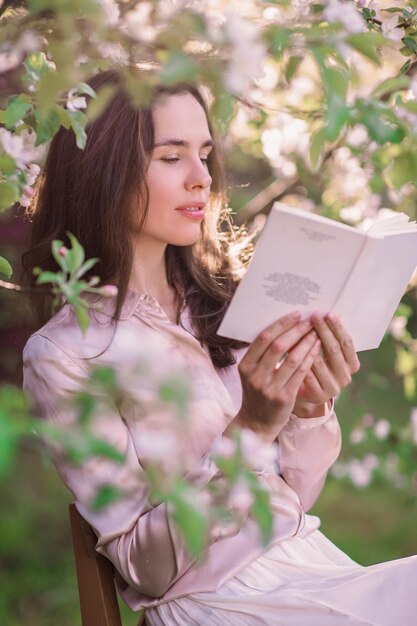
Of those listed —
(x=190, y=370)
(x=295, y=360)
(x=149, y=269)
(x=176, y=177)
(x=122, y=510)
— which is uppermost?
(x=176, y=177)

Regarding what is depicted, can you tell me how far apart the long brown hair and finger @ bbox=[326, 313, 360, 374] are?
42 cm

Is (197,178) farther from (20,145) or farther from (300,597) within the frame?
(300,597)

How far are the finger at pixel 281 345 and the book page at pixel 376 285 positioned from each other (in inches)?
2.4

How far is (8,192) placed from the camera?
141 centimetres

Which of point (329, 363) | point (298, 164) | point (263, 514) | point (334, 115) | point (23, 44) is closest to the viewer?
point (263, 514)

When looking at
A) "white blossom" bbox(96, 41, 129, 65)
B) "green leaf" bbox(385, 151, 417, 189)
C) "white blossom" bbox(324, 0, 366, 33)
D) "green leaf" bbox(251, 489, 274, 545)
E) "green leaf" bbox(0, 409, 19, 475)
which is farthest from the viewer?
"white blossom" bbox(96, 41, 129, 65)

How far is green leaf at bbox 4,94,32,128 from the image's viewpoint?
4.37ft

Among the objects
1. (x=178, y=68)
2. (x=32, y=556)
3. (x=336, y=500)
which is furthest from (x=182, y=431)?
(x=336, y=500)

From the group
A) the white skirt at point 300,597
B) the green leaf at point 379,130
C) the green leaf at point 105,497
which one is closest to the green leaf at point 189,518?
the green leaf at point 105,497

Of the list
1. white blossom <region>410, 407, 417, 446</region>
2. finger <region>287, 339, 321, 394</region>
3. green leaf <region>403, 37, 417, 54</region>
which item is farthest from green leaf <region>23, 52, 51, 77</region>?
white blossom <region>410, 407, 417, 446</region>

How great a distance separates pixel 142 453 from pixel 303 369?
0.33 meters

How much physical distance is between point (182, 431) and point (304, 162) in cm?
220

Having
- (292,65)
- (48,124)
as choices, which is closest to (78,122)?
Result: (48,124)

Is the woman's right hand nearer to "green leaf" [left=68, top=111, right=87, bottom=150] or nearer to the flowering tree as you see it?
the flowering tree
